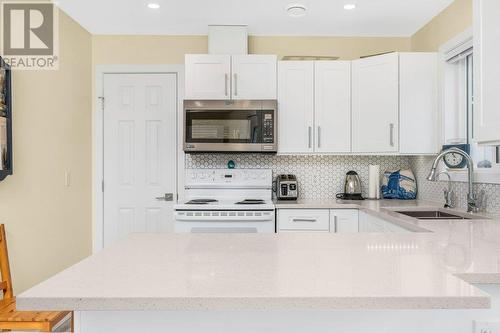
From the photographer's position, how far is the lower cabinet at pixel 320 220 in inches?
113

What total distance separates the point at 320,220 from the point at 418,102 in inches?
49.4

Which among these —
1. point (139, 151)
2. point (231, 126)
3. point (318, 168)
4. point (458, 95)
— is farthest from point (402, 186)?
point (139, 151)

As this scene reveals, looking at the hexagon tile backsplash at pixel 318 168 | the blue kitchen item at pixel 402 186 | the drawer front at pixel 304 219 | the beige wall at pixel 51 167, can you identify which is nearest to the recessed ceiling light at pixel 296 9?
the hexagon tile backsplash at pixel 318 168

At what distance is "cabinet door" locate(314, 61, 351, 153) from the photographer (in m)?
3.13

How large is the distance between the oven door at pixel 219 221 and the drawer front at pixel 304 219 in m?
0.13

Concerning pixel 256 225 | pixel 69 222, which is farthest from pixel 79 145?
pixel 256 225

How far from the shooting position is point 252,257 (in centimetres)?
A: 111

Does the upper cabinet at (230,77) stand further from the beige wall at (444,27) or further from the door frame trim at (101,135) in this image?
the beige wall at (444,27)

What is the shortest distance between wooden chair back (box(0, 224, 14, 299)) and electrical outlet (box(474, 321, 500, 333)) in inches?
91.4

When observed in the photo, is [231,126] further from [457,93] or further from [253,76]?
[457,93]

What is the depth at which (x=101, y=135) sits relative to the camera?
3.43m

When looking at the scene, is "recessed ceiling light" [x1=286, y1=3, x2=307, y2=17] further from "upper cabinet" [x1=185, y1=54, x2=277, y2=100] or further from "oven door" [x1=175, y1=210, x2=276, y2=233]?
"oven door" [x1=175, y1=210, x2=276, y2=233]

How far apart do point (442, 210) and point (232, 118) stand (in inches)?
67.8

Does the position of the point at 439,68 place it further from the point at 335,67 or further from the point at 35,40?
the point at 35,40
